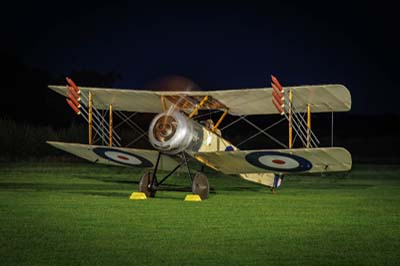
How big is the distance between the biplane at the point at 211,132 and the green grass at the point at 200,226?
0.64 meters

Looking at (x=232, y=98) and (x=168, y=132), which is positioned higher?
(x=232, y=98)

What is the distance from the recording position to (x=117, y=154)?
17.0 metres

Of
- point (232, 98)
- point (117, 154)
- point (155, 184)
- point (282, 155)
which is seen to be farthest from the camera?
point (117, 154)

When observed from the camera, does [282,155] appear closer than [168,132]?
Yes

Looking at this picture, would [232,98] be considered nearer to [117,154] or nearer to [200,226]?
[117,154]

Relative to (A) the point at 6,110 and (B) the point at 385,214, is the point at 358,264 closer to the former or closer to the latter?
(B) the point at 385,214

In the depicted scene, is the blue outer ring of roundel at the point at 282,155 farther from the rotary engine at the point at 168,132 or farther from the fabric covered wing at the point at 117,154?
the fabric covered wing at the point at 117,154

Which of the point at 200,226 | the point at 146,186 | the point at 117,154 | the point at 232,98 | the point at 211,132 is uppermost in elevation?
the point at 232,98

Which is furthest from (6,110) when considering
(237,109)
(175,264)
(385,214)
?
(175,264)

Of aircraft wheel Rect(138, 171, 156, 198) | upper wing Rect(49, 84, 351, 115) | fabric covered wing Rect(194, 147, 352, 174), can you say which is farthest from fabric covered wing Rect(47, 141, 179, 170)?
fabric covered wing Rect(194, 147, 352, 174)

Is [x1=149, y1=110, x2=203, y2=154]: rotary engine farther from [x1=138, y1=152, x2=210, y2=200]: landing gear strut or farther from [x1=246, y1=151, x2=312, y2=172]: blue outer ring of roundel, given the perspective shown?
[x1=246, y1=151, x2=312, y2=172]: blue outer ring of roundel

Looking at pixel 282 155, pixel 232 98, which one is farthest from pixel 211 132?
pixel 282 155

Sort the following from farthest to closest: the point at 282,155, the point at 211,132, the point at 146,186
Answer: the point at 211,132
the point at 146,186
the point at 282,155

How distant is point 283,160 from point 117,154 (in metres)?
3.74
